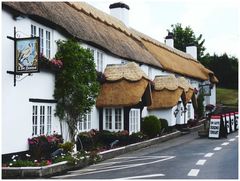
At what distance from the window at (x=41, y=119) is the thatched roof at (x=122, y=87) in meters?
4.83

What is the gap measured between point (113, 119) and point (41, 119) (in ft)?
19.6

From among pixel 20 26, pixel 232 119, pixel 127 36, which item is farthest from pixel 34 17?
pixel 232 119

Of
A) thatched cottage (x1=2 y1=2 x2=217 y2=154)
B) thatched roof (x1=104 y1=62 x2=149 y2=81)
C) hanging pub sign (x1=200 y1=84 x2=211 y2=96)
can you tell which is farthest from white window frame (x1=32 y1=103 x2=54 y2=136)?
hanging pub sign (x1=200 y1=84 x2=211 y2=96)

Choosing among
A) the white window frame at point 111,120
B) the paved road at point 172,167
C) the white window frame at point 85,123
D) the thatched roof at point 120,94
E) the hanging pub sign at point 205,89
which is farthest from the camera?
the hanging pub sign at point 205,89

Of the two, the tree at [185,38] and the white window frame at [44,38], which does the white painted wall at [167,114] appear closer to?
the white window frame at [44,38]

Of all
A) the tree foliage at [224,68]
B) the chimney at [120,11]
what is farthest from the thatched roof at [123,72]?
the tree foliage at [224,68]

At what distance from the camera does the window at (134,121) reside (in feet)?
70.7

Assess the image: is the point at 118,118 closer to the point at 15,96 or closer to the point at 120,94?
the point at 120,94

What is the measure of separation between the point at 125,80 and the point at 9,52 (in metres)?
8.45

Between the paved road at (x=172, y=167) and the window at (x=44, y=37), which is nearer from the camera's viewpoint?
the paved road at (x=172, y=167)

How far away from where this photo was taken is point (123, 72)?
21234 mm

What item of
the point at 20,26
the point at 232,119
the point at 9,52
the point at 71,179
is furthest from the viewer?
the point at 232,119

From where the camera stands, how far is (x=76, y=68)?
16.8m

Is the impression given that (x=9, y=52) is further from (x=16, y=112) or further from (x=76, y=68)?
(x=76, y=68)
